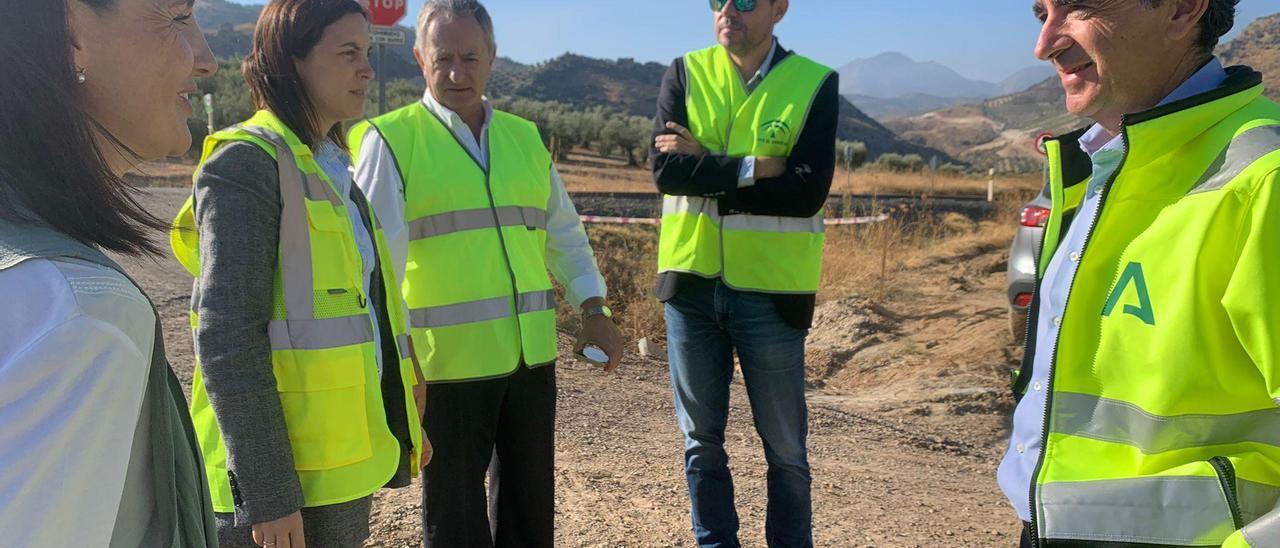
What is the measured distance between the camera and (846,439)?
5.65 meters

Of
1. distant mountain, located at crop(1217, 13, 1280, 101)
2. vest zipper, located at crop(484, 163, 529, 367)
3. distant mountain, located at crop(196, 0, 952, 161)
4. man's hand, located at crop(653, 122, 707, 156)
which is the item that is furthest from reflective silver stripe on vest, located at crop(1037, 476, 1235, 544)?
distant mountain, located at crop(196, 0, 952, 161)

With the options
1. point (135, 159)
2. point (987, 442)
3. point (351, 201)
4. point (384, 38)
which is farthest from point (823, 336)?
point (135, 159)

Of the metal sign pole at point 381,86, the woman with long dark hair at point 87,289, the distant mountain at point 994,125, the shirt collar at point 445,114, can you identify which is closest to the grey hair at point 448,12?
the shirt collar at point 445,114

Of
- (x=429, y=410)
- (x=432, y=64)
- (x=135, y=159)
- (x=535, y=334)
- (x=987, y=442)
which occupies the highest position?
(x=432, y=64)

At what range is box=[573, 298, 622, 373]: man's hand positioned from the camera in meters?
3.30

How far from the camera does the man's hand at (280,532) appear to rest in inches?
77.6

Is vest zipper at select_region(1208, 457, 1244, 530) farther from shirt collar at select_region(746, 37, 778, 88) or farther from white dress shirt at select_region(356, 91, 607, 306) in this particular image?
shirt collar at select_region(746, 37, 778, 88)

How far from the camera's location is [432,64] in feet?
9.91

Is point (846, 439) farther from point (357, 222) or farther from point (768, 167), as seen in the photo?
point (357, 222)

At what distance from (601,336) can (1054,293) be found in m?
1.76

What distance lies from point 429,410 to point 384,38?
19.5 feet

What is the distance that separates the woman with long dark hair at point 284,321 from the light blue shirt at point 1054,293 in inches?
58.8

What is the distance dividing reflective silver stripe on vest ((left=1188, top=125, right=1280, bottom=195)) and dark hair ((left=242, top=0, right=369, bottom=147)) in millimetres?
1984

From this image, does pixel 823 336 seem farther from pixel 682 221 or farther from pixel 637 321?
pixel 682 221
